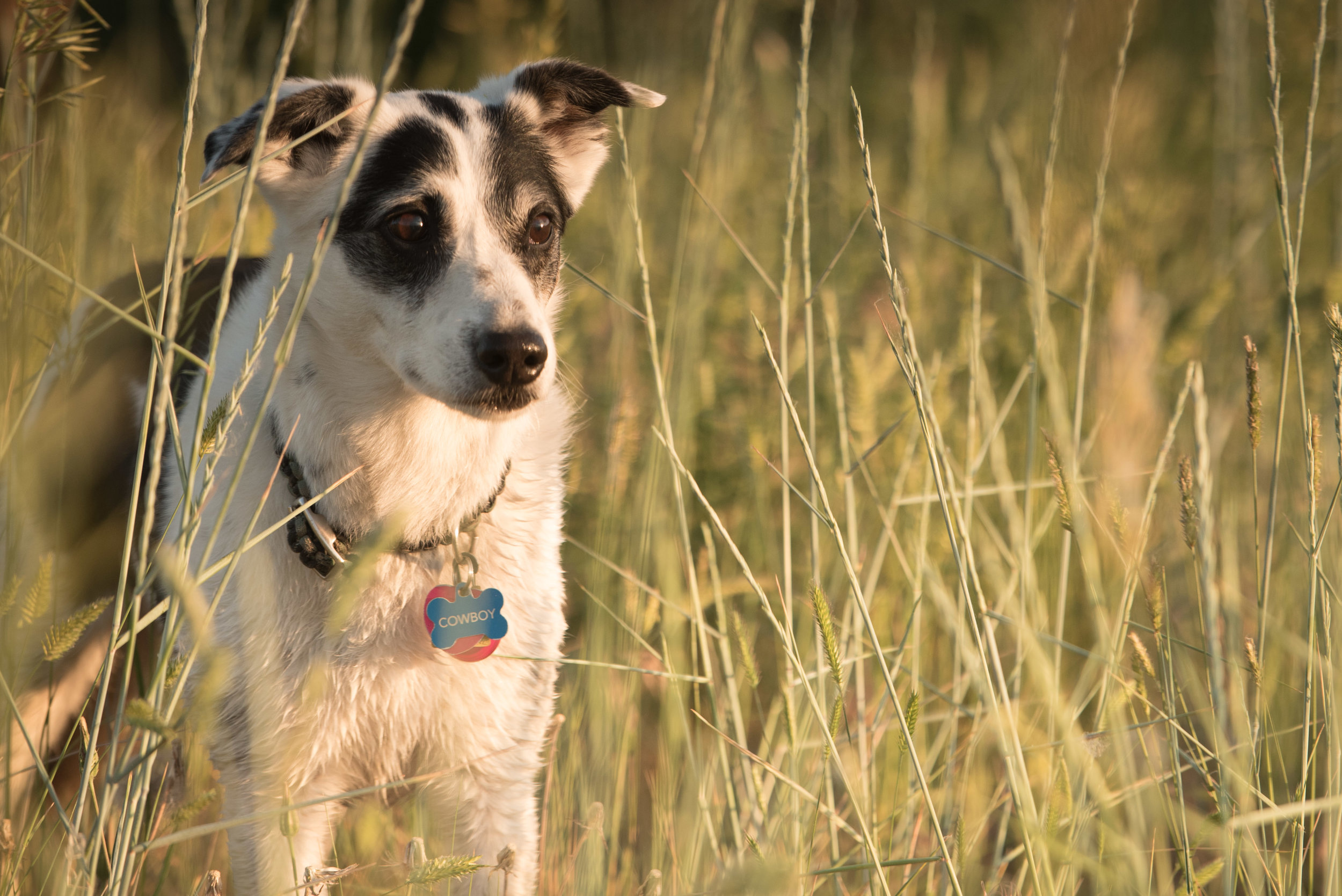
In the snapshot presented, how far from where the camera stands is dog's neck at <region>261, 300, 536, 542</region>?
6.49 feet

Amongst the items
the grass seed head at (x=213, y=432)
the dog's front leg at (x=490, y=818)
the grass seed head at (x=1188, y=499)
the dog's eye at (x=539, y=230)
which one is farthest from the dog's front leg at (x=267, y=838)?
the grass seed head at (x=1188, y=499)

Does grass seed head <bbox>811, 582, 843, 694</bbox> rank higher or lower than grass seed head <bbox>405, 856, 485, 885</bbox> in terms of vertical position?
higher

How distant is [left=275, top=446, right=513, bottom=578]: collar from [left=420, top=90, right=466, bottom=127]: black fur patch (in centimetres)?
82

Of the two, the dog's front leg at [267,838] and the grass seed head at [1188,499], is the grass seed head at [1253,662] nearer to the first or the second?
the grass seed head at [1188,499]

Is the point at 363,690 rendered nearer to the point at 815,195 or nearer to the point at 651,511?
the point at 651,511

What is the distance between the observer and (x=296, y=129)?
6.93 feet

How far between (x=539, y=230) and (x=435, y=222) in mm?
272

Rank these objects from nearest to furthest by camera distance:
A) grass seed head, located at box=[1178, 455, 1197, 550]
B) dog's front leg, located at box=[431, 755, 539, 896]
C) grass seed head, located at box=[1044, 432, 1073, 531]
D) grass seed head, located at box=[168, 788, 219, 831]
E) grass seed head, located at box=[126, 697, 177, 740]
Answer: grass seed head, located at box=[126, 697, 177, 740], grass seed head, located at box=[168, 788, 219, 831], grass seed head, located at box=[1178, 455, 1197, 550], grass seed head, located at box=[1044, 432, 1073, 531], dog's front leg, located at box=[431, 755, 539, 896]

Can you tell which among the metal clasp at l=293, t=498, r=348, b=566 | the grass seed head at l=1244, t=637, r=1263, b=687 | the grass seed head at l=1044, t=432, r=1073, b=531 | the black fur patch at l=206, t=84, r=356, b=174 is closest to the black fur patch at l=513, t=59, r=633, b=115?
the black fur patch at l=206, t=84, r=356, b=174

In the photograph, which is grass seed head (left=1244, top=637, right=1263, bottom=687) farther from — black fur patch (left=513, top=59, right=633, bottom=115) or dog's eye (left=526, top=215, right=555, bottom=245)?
black fur patch (left=513, top=59, right=633, bottom=115)

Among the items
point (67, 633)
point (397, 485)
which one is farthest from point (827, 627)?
point (397, 485)

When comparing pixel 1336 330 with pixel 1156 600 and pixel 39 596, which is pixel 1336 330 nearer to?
pixel 1156 600

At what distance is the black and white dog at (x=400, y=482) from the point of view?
1.83m

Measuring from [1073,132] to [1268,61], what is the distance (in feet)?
5.68
